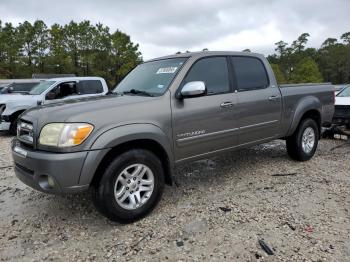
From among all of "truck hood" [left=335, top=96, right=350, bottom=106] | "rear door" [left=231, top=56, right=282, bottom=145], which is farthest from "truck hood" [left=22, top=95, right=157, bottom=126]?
"truck hood" [left=335, top=96, right=350, bottom=106]

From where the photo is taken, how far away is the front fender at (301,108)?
5.43 meters

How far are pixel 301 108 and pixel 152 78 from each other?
2702 millimetres

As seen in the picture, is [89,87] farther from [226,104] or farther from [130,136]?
[130,136]

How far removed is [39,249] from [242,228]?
1.99 meters

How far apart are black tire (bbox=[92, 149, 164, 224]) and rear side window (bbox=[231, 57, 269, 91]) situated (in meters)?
1.79

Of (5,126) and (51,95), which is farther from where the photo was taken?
(51,95)

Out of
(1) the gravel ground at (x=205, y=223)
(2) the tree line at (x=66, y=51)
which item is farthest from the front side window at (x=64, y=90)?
(2) the tree line at (x=66, y=51)

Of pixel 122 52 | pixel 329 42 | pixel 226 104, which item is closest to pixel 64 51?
pixel 122 52

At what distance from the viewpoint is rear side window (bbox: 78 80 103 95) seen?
10.1 metres

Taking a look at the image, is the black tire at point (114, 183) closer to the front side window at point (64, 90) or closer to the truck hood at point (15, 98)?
the front side window at point (64, 90)

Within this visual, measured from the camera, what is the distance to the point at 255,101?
15.4 ft

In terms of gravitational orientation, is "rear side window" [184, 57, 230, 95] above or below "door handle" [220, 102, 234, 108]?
above

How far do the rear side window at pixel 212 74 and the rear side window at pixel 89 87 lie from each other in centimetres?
654

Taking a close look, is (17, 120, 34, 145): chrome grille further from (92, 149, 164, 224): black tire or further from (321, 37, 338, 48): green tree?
(321, 37, 338, 48): green tree
